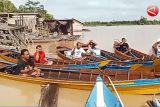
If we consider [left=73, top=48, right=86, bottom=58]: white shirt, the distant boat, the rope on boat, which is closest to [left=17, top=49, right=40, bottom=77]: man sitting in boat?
the rope on boat

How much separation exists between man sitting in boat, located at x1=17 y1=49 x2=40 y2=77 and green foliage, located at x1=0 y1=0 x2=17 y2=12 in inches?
1470

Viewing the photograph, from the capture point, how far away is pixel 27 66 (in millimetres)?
10789

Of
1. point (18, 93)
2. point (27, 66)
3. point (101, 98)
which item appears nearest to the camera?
point (101, 98)

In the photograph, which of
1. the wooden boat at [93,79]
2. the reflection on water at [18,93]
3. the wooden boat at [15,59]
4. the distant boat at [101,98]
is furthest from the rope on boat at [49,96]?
the wooden boat at [15,59]

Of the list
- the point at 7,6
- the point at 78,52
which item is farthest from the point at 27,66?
the point at 7,6

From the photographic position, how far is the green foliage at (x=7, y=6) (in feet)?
158

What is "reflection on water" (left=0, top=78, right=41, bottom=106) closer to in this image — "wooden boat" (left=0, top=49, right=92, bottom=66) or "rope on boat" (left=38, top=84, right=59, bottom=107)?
"rope on boat" (left=38, top=84, right=59, bottom=107)

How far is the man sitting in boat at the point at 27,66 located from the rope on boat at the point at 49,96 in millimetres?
923

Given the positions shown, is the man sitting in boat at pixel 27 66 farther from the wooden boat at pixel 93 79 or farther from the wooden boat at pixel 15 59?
the wooden boat at pixel 15 59

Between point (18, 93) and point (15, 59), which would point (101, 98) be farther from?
point (15, 59)

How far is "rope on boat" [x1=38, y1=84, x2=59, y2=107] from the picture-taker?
8859 mm

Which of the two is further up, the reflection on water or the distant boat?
the distant boat

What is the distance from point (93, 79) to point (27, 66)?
201cm

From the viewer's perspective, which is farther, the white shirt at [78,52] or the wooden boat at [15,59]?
the white shirt at [78,52]
